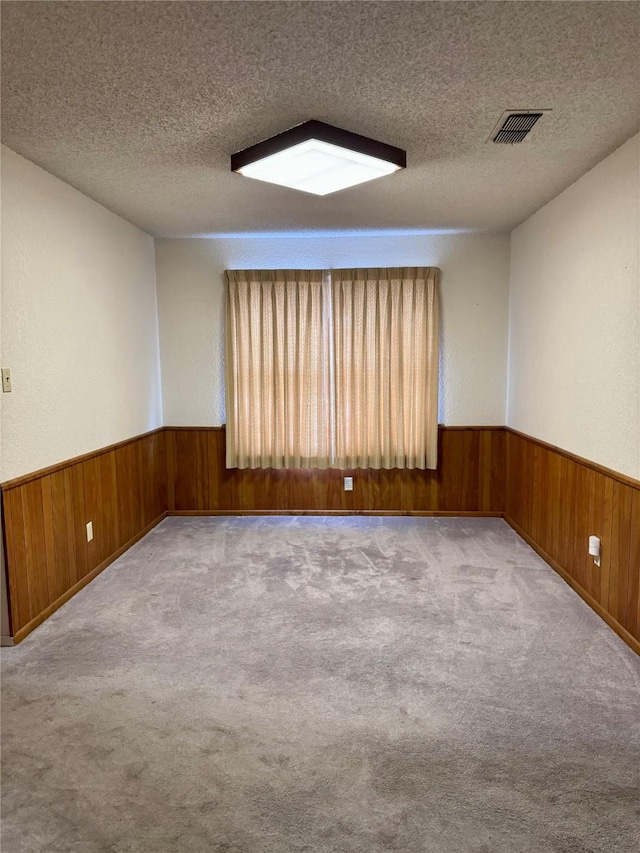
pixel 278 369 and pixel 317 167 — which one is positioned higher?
pixel 317 167

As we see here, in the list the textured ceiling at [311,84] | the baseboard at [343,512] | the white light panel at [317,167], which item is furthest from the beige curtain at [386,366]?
the white light panel at [317,167]

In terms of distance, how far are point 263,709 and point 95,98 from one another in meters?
2.60

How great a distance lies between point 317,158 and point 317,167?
0.11 meters

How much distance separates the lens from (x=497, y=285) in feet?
15.3

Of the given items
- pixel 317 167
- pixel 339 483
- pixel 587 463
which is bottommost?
pixel 339 483

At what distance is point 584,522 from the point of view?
316cm

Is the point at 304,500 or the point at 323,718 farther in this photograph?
the point at 304,500

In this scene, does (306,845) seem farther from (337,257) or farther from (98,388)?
(337,257)

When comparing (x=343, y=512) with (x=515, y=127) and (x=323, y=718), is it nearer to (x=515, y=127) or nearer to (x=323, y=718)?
(x=323, y=718)

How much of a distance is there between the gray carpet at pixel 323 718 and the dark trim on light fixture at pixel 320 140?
2408 millimetres

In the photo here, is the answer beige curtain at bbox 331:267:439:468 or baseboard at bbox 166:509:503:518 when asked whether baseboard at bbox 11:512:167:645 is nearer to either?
baseboard at bbox 166:509:503:518

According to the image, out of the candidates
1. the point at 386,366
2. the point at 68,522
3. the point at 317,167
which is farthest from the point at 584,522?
the point at 68,522

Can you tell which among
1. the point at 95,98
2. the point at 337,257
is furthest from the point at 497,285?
the point at 95,98

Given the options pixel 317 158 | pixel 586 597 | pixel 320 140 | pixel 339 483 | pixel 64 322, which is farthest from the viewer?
pixel 339 483
